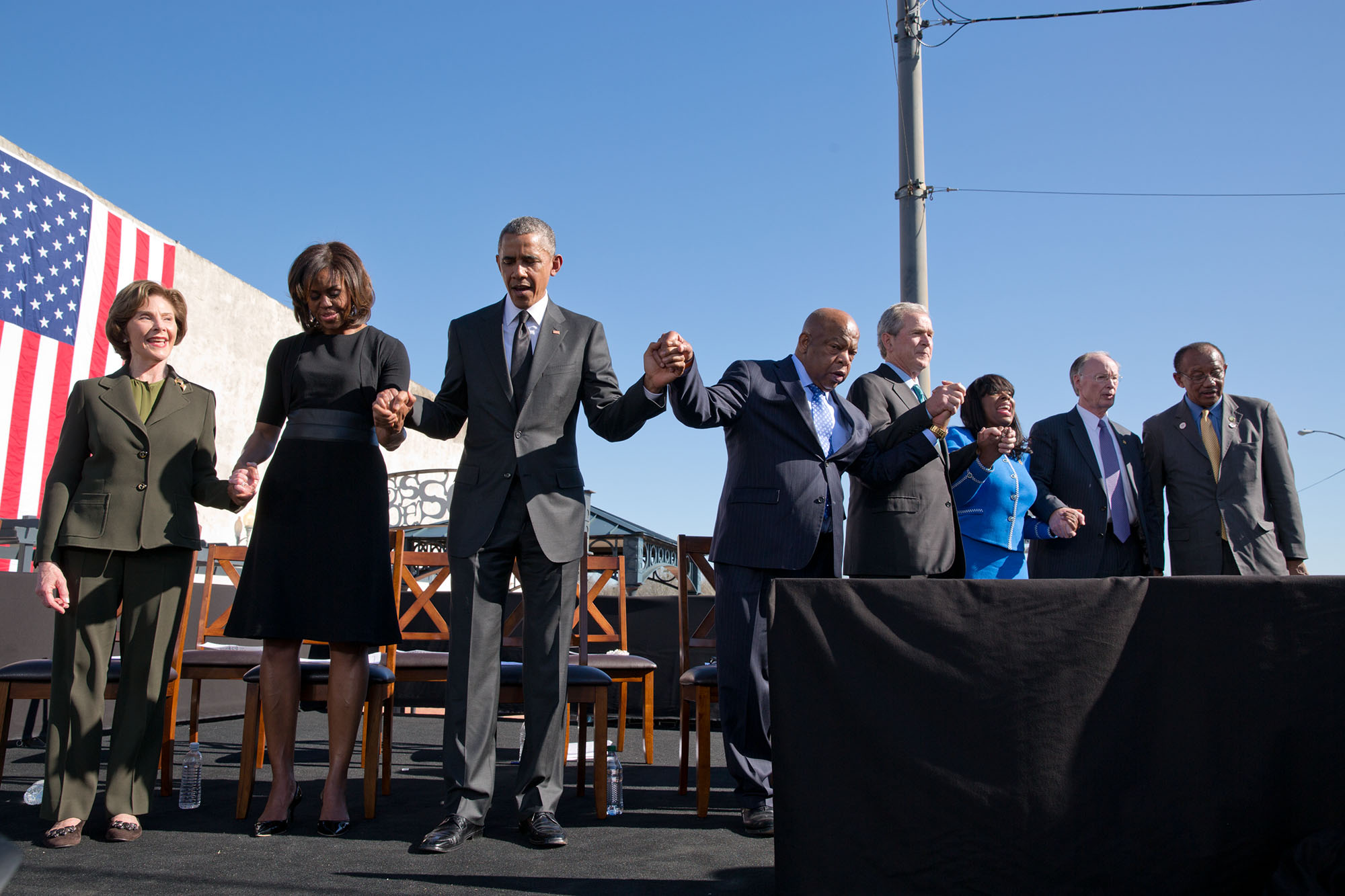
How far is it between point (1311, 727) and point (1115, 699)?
46cm

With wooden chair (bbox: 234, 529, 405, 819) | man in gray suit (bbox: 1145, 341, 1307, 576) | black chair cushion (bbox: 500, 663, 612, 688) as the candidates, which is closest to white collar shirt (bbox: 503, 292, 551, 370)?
wooden chair (bbox: 234, 529, 405, 819)

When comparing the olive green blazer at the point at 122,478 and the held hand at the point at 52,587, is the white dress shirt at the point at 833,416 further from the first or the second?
the held hand at the point at 52,587

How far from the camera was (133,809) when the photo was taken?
2.87 metres

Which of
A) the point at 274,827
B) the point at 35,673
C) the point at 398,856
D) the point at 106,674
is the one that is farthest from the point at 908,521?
the point at 35,673

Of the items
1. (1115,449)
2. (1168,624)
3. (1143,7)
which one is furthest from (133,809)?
(1143,7)

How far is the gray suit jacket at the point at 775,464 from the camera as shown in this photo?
3129mm

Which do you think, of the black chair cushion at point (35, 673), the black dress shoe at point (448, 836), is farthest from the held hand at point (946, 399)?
the black chair cushion at point (35, 673)

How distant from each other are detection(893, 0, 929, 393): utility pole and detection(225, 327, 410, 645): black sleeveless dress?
3.69 metres

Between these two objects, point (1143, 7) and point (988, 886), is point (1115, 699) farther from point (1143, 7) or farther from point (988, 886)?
point (1143, 7)

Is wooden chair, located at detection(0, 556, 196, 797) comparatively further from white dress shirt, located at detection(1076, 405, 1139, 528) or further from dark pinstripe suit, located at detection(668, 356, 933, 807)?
white dress shirt, located at detection(1076, 405, 1139, 528)

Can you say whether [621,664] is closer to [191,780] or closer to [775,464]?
[775,464]

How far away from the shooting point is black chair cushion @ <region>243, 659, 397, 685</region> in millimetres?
3227

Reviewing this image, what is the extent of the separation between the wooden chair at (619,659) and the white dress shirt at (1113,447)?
7.17 ft

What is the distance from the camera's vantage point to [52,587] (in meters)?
2.85
